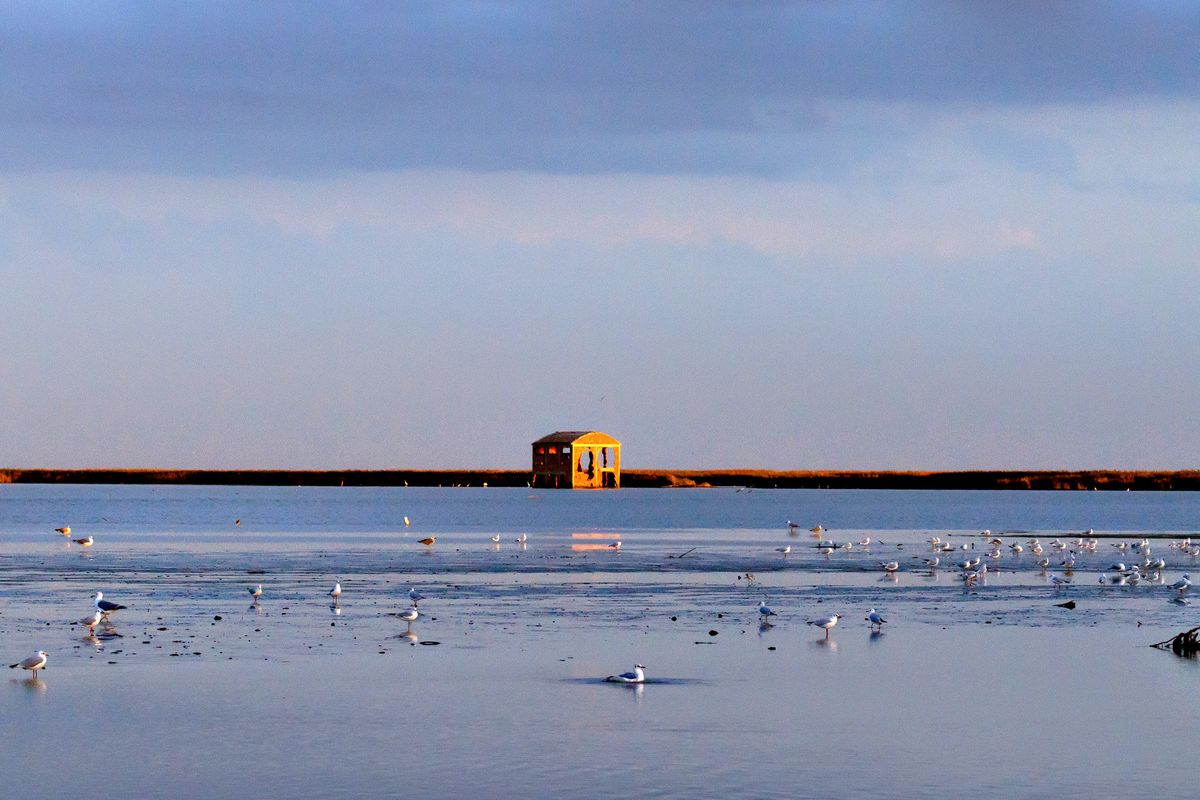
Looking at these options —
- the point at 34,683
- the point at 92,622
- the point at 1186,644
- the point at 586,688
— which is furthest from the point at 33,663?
the point at 1186,644

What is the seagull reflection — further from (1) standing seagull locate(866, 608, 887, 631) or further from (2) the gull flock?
(1) standing seagull locate(866, 608, 887, 631)

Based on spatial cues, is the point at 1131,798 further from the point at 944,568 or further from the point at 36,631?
the point at 944,568

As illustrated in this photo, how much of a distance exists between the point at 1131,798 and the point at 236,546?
53.4 meters

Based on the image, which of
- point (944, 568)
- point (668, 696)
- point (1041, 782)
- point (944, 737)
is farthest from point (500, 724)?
point (944, 568)

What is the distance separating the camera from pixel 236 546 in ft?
217

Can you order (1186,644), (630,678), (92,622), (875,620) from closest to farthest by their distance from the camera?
(630,678) < (1186,644) < (92,622) < (875,620)

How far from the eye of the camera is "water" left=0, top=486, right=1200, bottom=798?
1759 centimetres

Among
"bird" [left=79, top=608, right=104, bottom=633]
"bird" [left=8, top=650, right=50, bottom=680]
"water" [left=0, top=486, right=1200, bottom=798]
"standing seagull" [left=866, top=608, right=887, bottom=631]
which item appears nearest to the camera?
"water" [left=0, top=486, right=1200, bottom=798]

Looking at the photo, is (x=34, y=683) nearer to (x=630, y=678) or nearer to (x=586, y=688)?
(x=586, y=688)

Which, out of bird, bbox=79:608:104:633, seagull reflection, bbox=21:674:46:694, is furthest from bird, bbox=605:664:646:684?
bird, bbox=79:608:104:633

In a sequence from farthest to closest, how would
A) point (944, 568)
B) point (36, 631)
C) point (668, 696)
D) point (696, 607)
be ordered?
point (944, 568), point (696, 607), point (36, 631), point (668, 696)

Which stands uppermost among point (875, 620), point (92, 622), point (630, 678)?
point (92, 622)

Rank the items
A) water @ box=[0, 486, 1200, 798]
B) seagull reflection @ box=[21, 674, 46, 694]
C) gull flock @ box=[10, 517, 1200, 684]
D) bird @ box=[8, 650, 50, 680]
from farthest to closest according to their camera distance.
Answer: gull flock @ box=[10, 517, 1200, 684] < bird @ box=[8, 650, 50, 680] < seagull reflection @ box=[21, 674, 46, 694] < water @ box=[0, 486, 1200, 798]

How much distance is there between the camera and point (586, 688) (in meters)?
23.4
